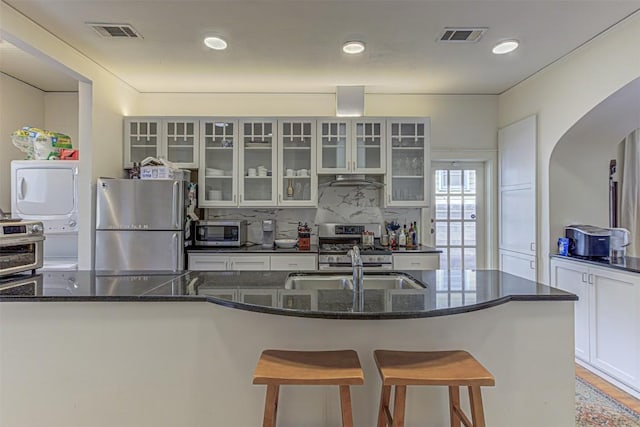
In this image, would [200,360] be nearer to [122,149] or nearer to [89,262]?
[89,262]

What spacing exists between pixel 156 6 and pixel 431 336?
2638 mm

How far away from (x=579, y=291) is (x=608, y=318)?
0.31 meters

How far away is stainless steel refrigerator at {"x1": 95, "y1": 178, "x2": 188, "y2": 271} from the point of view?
344 cm

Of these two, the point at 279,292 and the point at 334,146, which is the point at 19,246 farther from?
the point at 334,146

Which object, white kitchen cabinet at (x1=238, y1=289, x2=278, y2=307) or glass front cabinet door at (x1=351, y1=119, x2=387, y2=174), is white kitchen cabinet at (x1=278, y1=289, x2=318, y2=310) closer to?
white kitchen cabinet at (x1=238, y1=289, x2=278, y2=307)

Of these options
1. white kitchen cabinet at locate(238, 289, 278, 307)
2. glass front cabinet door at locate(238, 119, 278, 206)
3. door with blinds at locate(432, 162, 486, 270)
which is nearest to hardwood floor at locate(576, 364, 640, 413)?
door with blinds at locate(432, 162, 486, 270)

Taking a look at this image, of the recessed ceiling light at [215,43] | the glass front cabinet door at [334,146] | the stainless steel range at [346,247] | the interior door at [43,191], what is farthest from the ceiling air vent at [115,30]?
the stainless steel range at [346,247]

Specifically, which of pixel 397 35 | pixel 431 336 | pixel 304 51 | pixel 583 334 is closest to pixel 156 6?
pixel 304 51

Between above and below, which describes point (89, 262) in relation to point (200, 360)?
above

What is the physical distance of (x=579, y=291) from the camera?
299cm

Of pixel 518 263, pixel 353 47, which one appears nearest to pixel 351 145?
pixel 353 47

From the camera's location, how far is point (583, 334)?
3.00m

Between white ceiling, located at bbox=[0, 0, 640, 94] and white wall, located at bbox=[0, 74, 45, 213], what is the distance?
128 millimetres

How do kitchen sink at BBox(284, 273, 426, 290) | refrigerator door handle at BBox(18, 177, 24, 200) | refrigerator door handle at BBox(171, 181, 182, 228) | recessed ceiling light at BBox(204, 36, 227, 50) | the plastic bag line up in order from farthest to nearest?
refrigerator door handle at BBox(171, 181, 182, 228) < the plastic bag < refrigerator door handle at BBox(18, 177, 24, 200) < recessed ceiling light at BBox(204, 36, 227, 50) < kitchen sink at BBox(284, 273, 426, 290)
